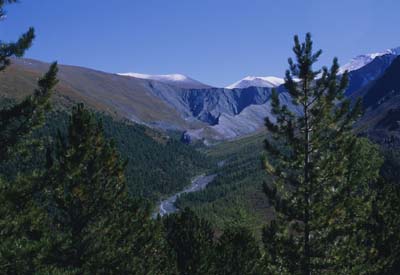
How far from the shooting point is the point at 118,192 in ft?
113

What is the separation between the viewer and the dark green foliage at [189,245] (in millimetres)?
49625

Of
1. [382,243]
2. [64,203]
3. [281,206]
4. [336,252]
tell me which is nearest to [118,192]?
[64,203]

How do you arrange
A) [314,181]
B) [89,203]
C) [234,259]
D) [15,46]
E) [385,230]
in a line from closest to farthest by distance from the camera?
1. [15,46]
2. [314,181]
3. [89,203]
4. [385,230]
5. [234,259]

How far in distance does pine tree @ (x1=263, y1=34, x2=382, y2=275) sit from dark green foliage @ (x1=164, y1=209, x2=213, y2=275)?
22.7 m

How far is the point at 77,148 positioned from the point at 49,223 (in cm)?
656

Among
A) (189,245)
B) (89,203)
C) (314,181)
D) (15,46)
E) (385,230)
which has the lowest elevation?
(189,245)

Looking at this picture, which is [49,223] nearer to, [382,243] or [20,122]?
[20,122]

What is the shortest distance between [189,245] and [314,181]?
92.0 ft

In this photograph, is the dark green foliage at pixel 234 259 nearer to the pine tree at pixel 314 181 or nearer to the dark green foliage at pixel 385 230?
the dark green foliage at pixel 385 230

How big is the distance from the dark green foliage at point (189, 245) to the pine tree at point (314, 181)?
22.7 m

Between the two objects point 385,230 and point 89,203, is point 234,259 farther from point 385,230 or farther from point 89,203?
point 89,203

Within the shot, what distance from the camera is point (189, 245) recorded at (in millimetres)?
52438

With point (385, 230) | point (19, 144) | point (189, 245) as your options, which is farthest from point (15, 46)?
point (189, 245)

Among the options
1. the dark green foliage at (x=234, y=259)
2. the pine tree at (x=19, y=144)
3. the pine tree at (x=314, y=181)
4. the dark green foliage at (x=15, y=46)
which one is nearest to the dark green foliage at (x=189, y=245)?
the dark green foliage at (x=234, y=259)
